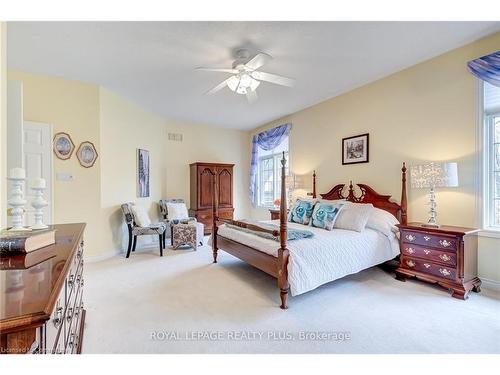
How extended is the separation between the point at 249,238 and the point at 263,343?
1.30 metres

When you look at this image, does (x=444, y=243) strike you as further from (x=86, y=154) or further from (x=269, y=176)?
(x=86, y=154)

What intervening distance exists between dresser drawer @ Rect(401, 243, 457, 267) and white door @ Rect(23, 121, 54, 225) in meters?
4.76

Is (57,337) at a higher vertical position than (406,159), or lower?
lower

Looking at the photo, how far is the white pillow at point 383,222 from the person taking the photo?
124 inches

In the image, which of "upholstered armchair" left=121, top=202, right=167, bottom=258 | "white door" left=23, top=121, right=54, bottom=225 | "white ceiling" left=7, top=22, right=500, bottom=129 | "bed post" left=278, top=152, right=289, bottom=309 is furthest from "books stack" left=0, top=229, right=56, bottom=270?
"upholstered armchair" left=121, top=202, right=167, bottom=258

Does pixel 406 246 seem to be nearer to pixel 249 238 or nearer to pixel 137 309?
pixel 249 238

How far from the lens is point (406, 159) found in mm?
3357

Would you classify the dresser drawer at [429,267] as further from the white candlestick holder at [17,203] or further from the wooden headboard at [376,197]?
the white candlestick holder at [17,203]

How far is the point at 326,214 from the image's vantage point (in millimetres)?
3357

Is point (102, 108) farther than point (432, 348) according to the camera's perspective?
Yes

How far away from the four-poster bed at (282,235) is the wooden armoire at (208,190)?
1.96 meters

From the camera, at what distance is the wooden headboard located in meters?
3.24

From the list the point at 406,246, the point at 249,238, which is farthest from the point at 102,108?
the point at 406,246

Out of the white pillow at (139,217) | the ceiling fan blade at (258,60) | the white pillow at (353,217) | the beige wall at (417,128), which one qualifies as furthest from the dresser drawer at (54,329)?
the beige wall at (417,128)
